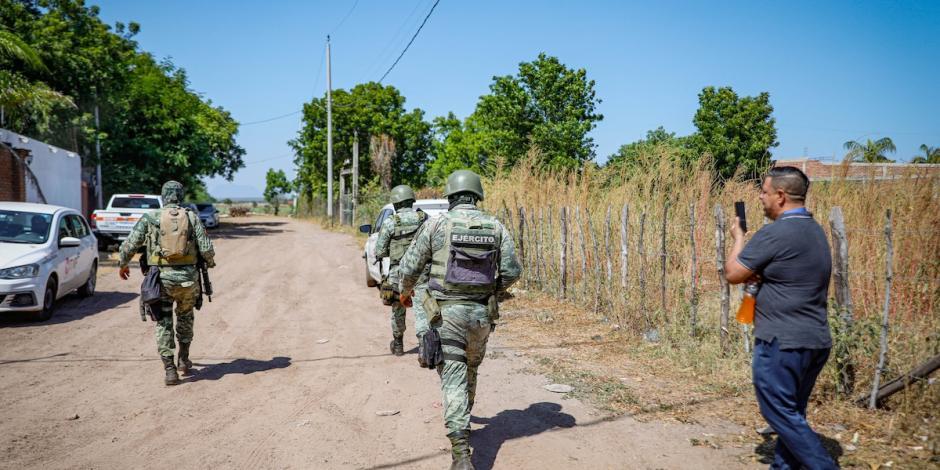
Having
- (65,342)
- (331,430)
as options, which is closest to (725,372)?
(331,430)

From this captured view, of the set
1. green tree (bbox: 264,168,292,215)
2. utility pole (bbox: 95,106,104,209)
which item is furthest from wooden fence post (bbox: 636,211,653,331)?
green tree (bbox: 264,168,292,215)

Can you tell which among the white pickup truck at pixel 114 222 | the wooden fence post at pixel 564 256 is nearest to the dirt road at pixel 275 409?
the wooden fence post at pixel 564 256

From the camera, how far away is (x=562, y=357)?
22.8 feet

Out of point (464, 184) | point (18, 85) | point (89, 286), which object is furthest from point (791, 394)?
point (18, 85)

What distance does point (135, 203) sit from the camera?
63.1ft

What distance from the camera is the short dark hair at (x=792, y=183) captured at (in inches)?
133

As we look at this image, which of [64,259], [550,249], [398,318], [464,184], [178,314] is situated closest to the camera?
[464,184]

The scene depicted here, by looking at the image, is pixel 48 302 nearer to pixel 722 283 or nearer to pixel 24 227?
pixel 24 227

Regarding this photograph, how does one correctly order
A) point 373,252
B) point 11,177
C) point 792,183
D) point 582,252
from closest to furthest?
point 792,183 → point 582,252 → point 373,252 → point 11,177

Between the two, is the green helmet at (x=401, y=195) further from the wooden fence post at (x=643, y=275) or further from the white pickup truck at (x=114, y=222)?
the white pickup truck at (x=114, y=222)

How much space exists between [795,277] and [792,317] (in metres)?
0.21

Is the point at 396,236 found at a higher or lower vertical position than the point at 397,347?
higher

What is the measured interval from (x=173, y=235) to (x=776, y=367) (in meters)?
5.19

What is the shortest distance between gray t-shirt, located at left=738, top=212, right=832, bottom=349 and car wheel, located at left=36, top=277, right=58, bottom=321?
8.98 metres
